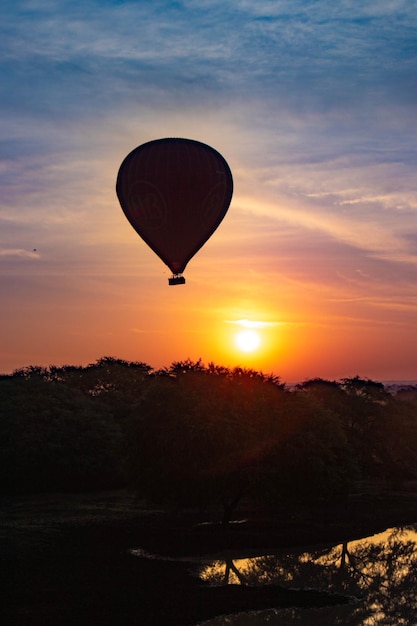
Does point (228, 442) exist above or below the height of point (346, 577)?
above

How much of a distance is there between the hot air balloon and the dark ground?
52.5ft

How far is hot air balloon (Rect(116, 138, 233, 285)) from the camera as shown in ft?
164

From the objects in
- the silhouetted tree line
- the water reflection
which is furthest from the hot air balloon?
the water reflection

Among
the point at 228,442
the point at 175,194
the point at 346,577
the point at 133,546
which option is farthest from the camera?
the point at 175,194

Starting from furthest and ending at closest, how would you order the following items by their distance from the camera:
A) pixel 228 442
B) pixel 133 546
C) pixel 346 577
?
pixel 228 442 < pixel 133 546 < pixel 346 577

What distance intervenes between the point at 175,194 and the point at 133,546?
21206 millimetres

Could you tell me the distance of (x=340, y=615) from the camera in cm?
3188

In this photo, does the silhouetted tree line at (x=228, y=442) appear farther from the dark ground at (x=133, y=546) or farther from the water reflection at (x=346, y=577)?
the water reflection at (x=346, y=577)

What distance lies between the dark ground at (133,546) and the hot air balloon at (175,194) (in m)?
16.0

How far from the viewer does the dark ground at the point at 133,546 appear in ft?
101

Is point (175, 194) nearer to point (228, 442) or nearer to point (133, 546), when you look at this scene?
point (228, 442)

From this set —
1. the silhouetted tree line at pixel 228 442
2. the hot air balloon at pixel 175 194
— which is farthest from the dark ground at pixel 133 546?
the hot air balloon at pixel 175 194

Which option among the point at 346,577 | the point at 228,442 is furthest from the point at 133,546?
the point at 346,577

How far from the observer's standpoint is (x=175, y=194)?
50.5m
